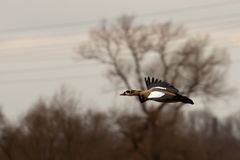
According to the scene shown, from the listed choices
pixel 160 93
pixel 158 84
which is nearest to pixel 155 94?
pixel 160 93

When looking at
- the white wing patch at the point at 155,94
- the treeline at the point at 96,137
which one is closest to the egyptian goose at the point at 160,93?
the white wing patch at the point at 155,94

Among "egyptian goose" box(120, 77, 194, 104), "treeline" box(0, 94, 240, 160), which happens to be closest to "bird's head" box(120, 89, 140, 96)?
"egyptian goose" box(120, 77, 194, 104)

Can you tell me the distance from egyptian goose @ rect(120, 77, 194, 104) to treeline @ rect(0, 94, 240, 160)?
39.3m

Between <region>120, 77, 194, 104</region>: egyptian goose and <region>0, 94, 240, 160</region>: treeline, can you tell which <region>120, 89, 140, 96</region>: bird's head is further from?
<region>0, 94, 240, 160</region>: treeline

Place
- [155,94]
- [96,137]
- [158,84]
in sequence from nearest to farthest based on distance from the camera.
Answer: [155,94], [158,84], [96,137]

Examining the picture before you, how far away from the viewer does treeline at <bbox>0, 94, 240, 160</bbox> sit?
51.2 m

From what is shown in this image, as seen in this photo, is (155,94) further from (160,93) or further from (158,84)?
(158,84)

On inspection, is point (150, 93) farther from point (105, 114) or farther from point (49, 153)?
point (105, 114)

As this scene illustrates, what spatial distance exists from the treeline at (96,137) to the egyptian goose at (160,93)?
129 ft

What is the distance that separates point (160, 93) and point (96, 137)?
44.0m

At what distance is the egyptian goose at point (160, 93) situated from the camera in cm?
1005

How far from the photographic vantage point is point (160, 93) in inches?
407

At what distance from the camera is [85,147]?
52719 millimetres

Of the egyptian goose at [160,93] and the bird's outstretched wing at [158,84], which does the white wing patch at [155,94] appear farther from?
the bird's outstretched wing at [158,84]
